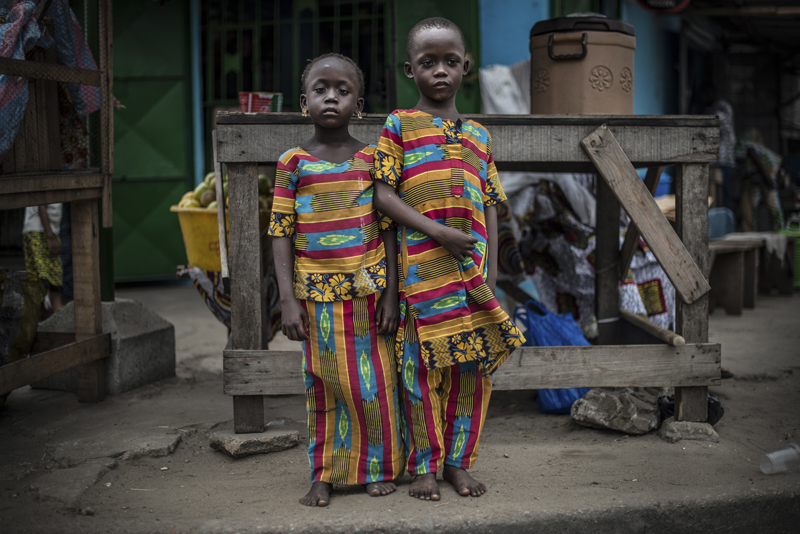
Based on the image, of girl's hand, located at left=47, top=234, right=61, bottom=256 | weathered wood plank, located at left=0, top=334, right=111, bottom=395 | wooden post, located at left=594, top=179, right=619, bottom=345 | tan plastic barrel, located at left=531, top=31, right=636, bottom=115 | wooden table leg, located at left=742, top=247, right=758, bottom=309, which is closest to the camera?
weathered wood plank, located at left=0, top=334, right=111, bottom=395

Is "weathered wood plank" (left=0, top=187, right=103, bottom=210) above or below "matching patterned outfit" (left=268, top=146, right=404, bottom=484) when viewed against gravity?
above

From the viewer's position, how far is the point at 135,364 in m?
3.58

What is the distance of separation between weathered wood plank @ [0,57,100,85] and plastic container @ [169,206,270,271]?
69 centimetres

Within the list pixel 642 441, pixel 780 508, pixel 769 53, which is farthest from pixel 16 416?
pixel 769 53

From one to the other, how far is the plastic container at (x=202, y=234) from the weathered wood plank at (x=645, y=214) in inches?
61.1

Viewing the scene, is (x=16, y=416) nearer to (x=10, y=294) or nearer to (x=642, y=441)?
(x=10, y=294)

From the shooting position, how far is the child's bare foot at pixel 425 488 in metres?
2.23

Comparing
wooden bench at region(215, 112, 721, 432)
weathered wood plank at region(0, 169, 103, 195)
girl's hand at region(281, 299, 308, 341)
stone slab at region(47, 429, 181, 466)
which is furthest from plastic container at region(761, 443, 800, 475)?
weathered wood plank at region(0, 169, 103, 195)

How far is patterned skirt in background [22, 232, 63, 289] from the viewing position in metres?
4.81

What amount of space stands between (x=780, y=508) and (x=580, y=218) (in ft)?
8.14

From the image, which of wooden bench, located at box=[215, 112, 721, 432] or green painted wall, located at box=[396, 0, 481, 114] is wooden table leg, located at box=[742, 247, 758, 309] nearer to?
green painted wall, located at box=[396, 0, 481, 114]

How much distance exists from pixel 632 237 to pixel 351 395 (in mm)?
1997

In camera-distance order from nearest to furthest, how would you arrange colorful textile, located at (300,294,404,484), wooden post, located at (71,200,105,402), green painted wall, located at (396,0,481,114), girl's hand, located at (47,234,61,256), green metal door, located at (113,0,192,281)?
colorful textile, located at (300,294,404,484) → wooden post, located at (71,200,105,402) → girl's hand, located at (47,234,61,256) → green painted wall, located at (396,0,481,114) → green metal door, located at (113,0,192,281)

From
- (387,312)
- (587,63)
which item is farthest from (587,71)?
(387,312)
